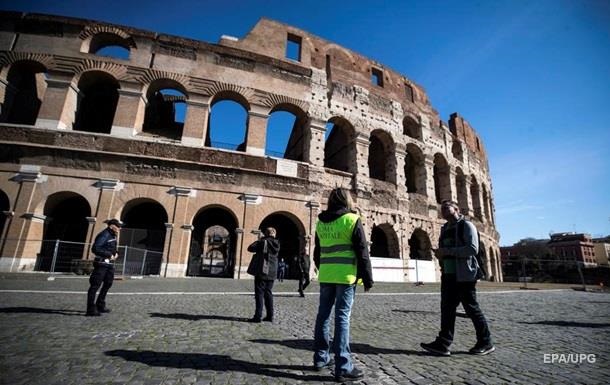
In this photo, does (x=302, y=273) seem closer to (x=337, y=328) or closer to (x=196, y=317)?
(x=196, y=317)

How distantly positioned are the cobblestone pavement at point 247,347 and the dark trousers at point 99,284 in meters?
0.24

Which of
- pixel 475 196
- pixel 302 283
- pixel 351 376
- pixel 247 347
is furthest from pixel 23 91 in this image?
pixel 475 196

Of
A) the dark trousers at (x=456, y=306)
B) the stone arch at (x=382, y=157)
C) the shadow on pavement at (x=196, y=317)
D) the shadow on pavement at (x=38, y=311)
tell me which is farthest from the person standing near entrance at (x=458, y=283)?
the stone arch at (x=382, y=157)

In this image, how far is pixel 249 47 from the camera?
1560 centimetres

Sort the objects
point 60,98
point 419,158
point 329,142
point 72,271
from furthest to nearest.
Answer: point 329,142
point 419,158
point 60,98
point 72,271

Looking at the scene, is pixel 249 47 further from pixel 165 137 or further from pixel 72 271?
pixel 72 271

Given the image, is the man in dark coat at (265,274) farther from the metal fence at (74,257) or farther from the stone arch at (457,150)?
the stone arch at (457,150)

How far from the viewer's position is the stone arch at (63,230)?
1127 centimetres

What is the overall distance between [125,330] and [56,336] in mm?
647

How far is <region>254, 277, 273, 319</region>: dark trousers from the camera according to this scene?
4.30 meters

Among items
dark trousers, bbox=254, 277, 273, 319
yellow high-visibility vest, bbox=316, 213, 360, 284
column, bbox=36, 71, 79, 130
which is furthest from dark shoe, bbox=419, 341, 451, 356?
column, bbox=36, 71, 79, 130

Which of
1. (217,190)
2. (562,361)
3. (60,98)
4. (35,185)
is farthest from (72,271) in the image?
(562,361)

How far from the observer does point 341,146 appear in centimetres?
1814

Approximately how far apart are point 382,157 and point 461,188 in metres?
7.29
